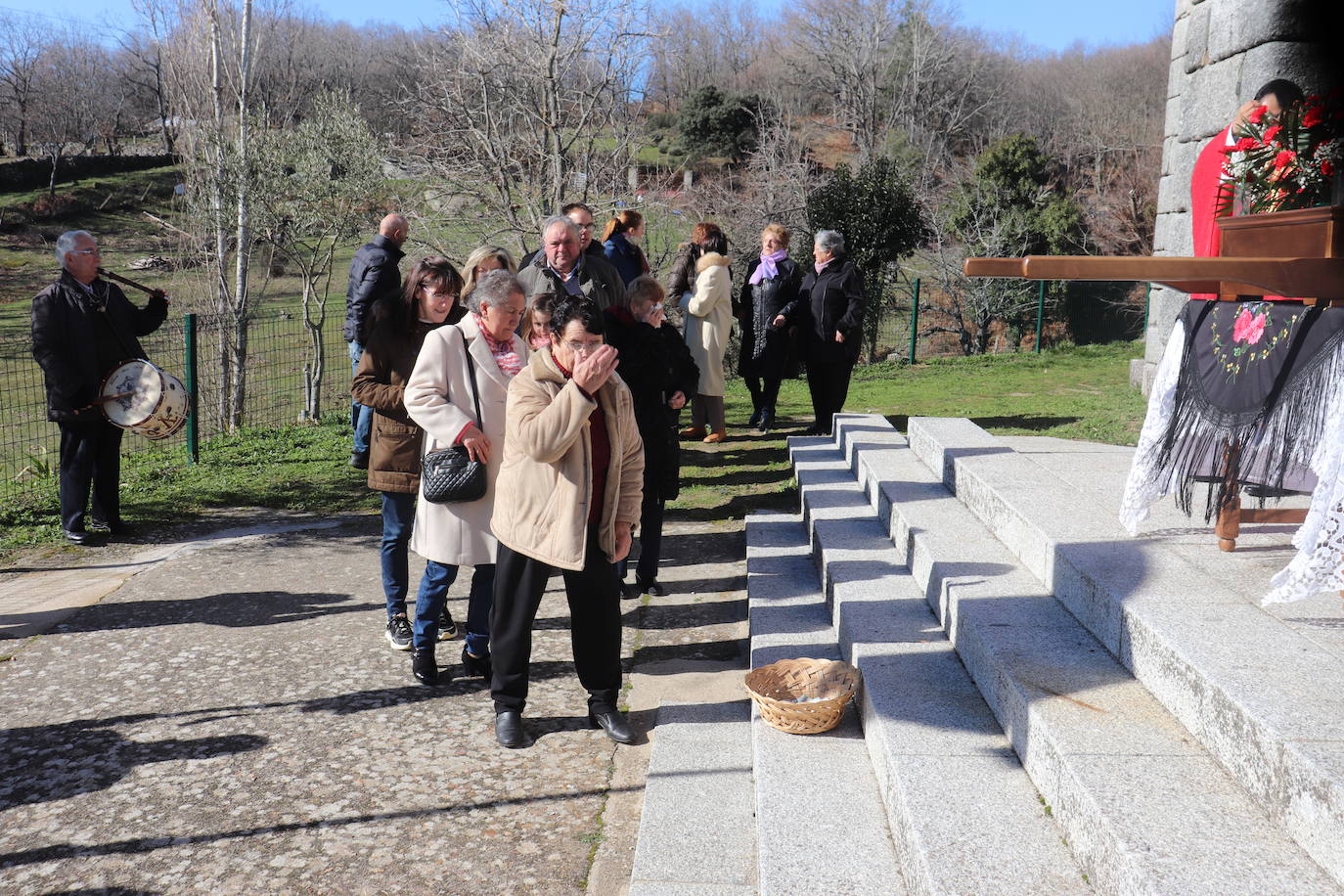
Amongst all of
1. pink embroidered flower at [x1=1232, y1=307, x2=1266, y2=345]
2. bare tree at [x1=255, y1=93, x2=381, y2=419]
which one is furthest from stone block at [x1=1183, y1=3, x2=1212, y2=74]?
bare tree at [x1=255, y1=93, x2=381, y2=419]

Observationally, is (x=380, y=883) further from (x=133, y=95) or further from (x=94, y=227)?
(x=133, y=95)

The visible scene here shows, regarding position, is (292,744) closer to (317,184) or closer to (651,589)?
(651,589)

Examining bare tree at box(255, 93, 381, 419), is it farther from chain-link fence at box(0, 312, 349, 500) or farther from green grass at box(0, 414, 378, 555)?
green grass at box(0, 414, 378, 555)

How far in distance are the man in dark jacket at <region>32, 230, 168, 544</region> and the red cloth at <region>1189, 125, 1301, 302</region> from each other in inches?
222

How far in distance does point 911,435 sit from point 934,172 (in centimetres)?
2872

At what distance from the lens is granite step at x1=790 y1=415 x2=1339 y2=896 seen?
2225mm

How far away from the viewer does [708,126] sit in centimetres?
3516

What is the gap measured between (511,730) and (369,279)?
3.64 m

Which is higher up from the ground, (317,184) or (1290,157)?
(317,184)

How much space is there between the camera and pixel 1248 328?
3.60 m

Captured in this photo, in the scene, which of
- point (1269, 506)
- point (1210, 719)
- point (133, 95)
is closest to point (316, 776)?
point (1210, 719)

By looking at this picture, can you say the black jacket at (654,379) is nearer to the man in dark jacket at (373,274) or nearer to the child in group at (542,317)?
the child in group at (542,317)

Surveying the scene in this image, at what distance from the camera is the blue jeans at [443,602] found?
433cm

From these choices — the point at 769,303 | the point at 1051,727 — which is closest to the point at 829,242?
the point at 769,303
